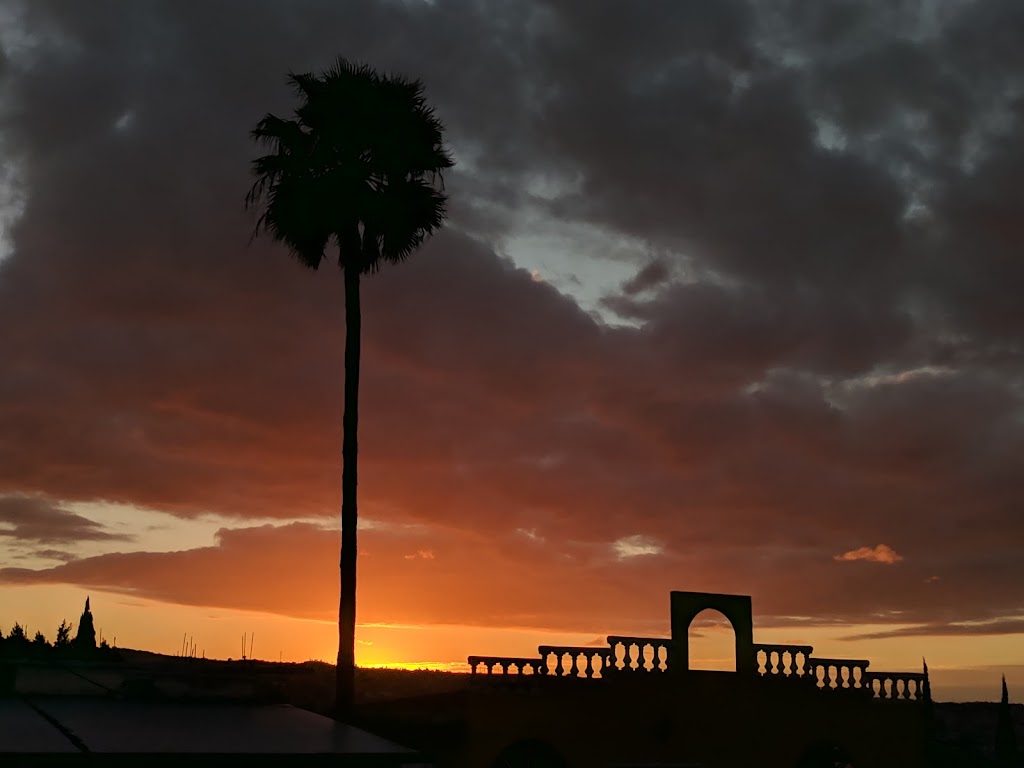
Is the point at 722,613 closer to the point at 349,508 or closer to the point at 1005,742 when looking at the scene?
the point at 349,508

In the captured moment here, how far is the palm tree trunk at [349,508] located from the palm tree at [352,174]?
0.05m

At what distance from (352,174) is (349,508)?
31.5ft

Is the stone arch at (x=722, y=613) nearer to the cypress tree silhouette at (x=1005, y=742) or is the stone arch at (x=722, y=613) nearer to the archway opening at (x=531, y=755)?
the archway opening at (x=531, y=755)

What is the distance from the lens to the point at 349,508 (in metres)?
31.5

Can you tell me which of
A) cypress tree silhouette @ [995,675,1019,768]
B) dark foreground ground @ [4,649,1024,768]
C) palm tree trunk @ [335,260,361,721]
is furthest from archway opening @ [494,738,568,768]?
cypress tree silhouette @ [995,675,1019,768]

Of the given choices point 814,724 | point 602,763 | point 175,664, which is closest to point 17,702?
point 175,664

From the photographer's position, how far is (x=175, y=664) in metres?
28.3

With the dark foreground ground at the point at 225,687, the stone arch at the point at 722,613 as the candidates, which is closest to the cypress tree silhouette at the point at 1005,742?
the stone arch at the point at 722,613

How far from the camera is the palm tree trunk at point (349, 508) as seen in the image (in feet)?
99.5

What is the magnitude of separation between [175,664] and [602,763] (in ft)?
37.1

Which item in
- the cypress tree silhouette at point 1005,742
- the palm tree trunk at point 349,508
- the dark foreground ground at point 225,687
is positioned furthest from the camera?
the cypress tree silhouette at point 1005,742

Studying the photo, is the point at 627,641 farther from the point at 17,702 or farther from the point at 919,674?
the point at 17,702

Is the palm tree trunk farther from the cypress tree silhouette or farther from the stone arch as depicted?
the cypress tree silhouette

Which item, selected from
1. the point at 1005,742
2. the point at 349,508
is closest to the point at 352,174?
the point at 349,508
